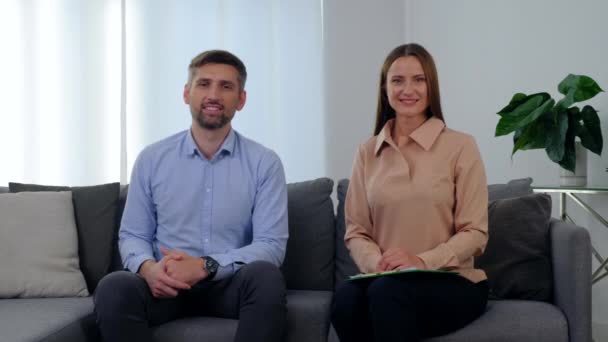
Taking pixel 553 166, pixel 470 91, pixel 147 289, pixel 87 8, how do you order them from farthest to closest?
1. pixel 87 8
2. pixel 470 91
3. pixel 553 166
4. pixel 147 289

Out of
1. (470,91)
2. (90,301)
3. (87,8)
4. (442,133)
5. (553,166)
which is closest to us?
(442,133)

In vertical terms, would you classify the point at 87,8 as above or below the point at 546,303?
above

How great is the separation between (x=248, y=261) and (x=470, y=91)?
243 cm

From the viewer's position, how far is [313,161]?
442cm

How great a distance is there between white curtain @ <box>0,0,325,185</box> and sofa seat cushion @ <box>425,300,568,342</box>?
98.7 inches

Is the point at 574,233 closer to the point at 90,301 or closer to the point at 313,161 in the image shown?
the point at 90,301

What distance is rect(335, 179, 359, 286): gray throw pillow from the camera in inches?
96.7

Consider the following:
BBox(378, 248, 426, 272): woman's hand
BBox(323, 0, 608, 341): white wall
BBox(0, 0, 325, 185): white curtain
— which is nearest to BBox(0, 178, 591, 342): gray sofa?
BBox(378, 248, 426, 272): woman's hand

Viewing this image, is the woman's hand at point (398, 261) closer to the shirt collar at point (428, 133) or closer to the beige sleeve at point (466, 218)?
the beige sleeve at point (466, 218)

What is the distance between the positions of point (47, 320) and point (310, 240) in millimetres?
908

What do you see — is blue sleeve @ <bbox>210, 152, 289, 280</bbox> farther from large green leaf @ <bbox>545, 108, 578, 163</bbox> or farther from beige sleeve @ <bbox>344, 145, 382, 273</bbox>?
large green leaf @ <bbox>545, 108, 578, 163</bbox>

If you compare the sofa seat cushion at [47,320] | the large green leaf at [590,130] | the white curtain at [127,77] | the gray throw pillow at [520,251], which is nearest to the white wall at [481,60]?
the white curtain at [127,77]

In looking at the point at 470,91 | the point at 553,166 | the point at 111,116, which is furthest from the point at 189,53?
the point at 553,166

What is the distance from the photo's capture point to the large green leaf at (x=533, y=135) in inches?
121
